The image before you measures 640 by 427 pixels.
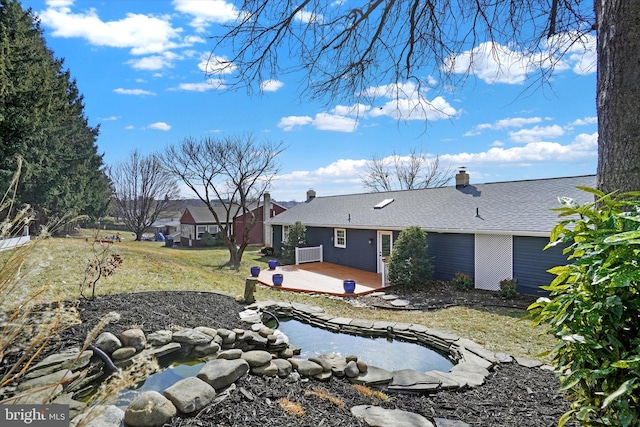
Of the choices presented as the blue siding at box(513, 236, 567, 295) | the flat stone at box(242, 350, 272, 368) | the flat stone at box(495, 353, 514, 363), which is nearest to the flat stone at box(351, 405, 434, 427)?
the flat stone at box(242, 350, 272, 368)

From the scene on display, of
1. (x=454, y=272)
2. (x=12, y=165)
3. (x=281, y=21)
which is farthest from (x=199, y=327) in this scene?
(x=12, y=165)

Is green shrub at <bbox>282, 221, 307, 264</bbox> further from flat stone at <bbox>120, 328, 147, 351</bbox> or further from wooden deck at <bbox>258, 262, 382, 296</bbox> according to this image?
flat stone at <bbox>120, 328, 147, 351</bbox>

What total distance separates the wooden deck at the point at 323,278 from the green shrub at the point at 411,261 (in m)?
0.84

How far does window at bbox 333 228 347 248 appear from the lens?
51.0ft

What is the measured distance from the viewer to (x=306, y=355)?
206 inches

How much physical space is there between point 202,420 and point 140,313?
10.5ft

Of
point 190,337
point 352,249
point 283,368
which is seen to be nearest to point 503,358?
point 283,368

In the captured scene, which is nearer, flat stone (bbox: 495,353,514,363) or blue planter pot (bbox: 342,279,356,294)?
flat stone (bbox: 495,353,514,363)

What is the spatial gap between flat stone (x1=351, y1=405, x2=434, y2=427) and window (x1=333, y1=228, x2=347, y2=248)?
12.5m

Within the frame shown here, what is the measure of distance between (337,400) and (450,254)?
934 centimetres

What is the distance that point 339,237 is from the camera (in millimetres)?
15930

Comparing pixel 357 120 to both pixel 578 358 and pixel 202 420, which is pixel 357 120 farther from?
pixel 202 420

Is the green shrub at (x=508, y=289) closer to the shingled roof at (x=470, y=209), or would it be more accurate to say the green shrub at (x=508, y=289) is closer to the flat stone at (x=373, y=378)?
the shingled roof at (x=470, y=209)

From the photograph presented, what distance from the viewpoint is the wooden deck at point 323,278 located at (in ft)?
36.1
